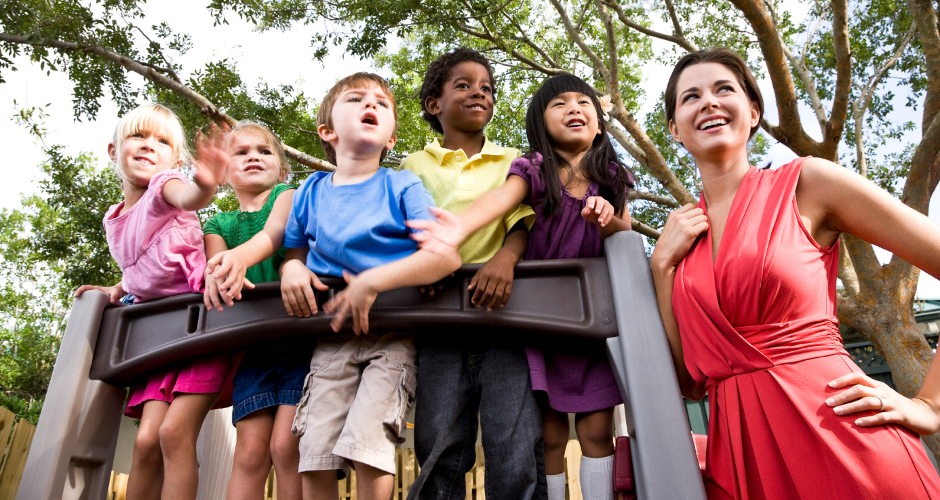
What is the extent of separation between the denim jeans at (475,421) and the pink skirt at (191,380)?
77 centimetres

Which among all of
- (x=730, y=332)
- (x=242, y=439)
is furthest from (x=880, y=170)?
(x=242, y=439)

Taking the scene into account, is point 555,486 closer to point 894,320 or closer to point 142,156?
point 142,156

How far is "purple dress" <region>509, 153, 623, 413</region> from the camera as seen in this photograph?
1843 millimetres

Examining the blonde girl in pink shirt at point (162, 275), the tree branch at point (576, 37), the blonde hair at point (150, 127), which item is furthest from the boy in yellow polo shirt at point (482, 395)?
the tree branch at point (576, 37)

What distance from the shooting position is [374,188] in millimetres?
2100

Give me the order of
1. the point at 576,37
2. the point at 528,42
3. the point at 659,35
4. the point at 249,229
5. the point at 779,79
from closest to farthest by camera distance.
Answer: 1. the point at 249,229
2. the point at 779,79
3. the point at 659,35
4. the point at 576,37
5. the point at 528,42

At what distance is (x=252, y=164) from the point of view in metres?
2.68

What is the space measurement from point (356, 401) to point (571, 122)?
4.23 feet

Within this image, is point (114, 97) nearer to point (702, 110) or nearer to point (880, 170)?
point (702, 110)

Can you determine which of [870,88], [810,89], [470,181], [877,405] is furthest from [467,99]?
[870,88]

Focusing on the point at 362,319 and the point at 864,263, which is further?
the point at 864,263

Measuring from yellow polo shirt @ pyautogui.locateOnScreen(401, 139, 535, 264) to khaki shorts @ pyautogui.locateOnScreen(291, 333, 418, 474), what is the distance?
1.40 ft

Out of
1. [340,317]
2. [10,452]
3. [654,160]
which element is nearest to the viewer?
[340,317]

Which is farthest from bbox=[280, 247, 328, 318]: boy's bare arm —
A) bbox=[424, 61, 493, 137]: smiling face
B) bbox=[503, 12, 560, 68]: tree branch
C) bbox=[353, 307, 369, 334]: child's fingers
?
bbox=[503, 12, 560, 68]: tree branch
